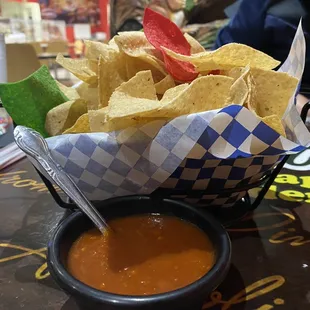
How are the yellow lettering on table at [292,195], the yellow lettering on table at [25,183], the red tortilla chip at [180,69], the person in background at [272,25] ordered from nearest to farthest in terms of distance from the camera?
the red tortilla chip at [180,69] → the yellow lettering on table at [292,195] → the yellow lettering on table at [25,183] → the person in background at [272,25]

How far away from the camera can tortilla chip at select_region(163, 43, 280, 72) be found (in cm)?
81

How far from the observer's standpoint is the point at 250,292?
25.2 inches

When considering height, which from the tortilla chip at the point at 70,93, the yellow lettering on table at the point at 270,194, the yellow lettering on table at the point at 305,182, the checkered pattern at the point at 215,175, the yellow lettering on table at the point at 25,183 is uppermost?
the tortilla chip at the point at 70,93

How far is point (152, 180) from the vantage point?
75 centimetres

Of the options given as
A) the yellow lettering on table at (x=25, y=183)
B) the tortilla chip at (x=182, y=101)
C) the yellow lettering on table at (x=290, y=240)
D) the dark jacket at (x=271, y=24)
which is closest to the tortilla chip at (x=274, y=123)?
the tortilla chip at (x=182, y=101)

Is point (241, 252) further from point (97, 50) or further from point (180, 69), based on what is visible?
point (97, 50)

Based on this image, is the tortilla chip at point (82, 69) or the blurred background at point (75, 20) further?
the blurred background at point (75, 20)

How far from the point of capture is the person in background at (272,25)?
6.89ft

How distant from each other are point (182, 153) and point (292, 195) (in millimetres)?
392

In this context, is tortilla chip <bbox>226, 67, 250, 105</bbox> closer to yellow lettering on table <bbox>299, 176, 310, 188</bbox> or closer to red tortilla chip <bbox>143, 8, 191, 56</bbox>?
red tortilla chip <bbox>143, 8, 191, 56</bbox>

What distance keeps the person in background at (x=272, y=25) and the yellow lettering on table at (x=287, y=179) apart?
1091 millimetres

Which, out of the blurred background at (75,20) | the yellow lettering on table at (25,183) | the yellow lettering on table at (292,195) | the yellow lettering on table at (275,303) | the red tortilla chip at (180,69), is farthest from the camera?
the blurred background at (75,20)

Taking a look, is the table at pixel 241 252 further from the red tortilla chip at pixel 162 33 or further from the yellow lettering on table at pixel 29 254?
the red tortilla chip at pixel 162 33

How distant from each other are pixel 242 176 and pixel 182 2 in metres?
3.29
